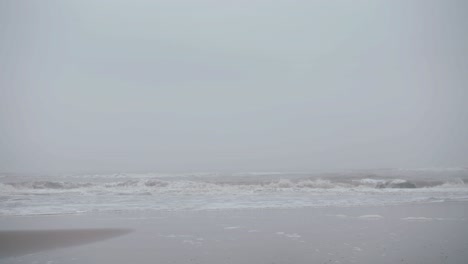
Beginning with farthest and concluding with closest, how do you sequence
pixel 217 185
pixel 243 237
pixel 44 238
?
pixel 217 185, pixel 44 238, pixel 243 237

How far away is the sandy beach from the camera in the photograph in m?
6.85

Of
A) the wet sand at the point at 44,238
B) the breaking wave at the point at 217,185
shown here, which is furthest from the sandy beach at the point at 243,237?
the breaking wave at the point at 217,185

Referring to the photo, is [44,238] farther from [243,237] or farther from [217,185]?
[217,185]

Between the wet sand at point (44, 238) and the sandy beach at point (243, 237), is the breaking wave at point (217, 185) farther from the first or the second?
the wet sand at point (44, 238)

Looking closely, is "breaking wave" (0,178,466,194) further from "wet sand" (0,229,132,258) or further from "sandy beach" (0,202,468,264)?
"wet sand" (0,229,132,258)

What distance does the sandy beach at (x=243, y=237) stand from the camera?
6848mm

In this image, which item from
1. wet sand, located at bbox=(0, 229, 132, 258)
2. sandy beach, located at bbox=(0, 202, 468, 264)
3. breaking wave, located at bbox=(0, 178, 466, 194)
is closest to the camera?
sandy beach, located at bbox=(0, 202, 468, 264)

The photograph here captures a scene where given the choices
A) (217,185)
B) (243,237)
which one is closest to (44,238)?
(243,237)

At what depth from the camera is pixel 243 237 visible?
8.57 m

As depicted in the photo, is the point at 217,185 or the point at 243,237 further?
the point at 217,185

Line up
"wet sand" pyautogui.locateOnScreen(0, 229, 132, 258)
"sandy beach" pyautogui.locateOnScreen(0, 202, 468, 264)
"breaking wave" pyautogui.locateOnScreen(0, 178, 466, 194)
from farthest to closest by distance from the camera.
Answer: "breaking wave" pyautogui.locateOnScreen(0, 178, 466, 194) → "wet sand" pyautogui.locateOnScreen(0, 229, 132, 258) → "sandy beach" pyautogui.locateOnScreen(0, 202, 468, 264)

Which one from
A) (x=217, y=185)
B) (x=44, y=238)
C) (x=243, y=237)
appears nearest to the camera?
(x=243, y=237)

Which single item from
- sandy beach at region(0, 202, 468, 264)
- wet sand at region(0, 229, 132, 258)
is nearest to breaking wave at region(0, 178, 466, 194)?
sandy beach at region(0, 202, 468, 264)

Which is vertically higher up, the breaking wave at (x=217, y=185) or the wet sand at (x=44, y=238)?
the breaking wave at (x=217, y=185)
